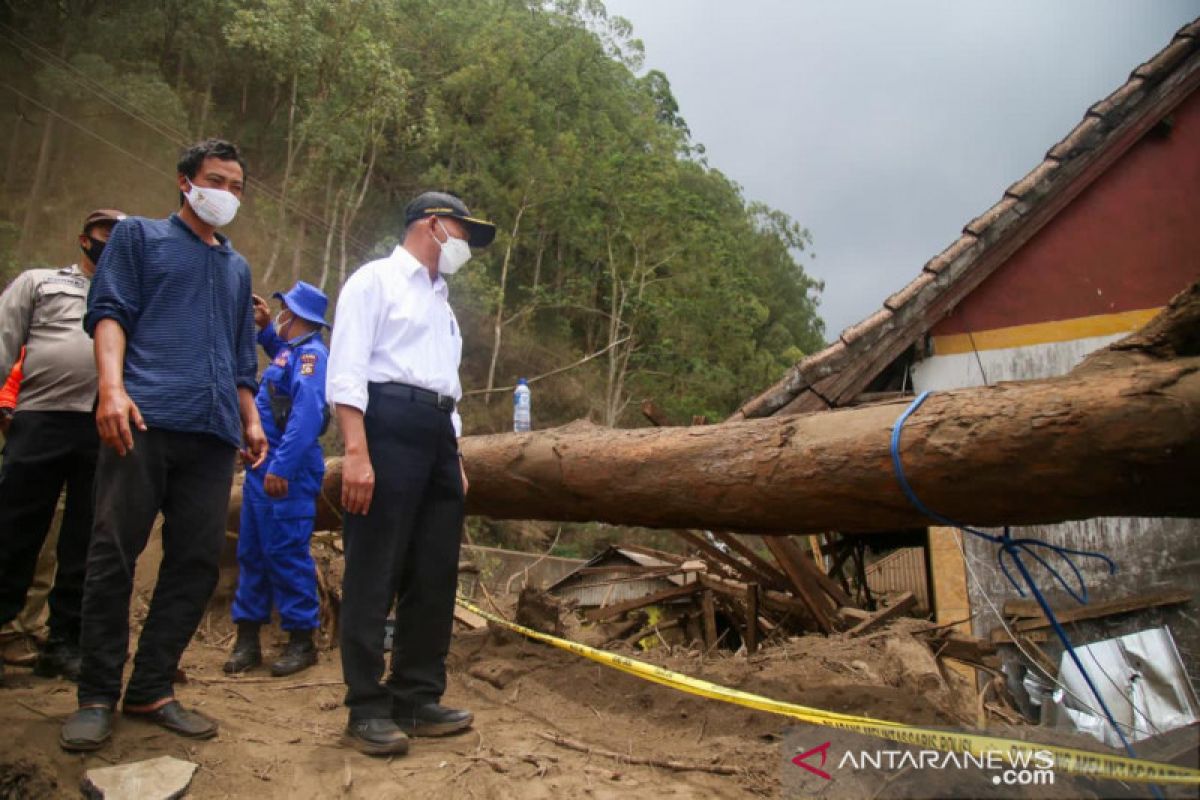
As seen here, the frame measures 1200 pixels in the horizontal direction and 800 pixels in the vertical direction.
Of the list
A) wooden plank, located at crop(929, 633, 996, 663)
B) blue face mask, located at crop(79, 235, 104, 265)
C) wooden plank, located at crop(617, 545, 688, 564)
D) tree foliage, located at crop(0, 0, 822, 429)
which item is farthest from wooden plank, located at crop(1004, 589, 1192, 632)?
tree foliage, located at crop(0, 0, 822, 429)

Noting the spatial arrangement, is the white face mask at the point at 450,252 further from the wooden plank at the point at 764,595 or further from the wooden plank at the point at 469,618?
the wooden plank at the point at 764,595

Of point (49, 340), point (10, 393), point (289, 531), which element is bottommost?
point (289, 531)

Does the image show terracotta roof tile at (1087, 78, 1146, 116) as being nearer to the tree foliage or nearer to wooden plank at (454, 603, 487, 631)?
wooden plank at (454, 603, 487, 631)

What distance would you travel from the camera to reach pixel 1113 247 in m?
6.98

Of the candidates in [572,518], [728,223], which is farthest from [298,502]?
[728,223]

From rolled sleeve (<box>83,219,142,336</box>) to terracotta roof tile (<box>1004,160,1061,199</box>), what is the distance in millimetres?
6710

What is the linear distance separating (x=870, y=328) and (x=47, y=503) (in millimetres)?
5637

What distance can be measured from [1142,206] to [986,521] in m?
5.60

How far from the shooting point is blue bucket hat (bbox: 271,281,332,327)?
4.27 m

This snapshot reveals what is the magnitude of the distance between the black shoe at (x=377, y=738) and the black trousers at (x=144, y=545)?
0.63 meters

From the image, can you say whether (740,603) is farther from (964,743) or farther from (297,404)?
(964,743)

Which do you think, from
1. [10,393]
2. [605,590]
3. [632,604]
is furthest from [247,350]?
[605,590]

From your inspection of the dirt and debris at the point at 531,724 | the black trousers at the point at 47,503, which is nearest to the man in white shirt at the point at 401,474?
the dirt and debris at the point at 531,724

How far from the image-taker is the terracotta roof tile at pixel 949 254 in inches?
274
